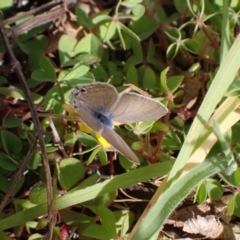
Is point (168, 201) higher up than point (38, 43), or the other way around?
point (38, 43)

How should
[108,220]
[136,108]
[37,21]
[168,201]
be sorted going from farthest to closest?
[37,21], [108,220], [168,201], [136,108]

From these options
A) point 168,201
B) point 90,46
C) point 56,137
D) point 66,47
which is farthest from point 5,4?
point 168,201

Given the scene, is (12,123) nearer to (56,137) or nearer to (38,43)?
(56,137)

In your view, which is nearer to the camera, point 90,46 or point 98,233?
point 98,233

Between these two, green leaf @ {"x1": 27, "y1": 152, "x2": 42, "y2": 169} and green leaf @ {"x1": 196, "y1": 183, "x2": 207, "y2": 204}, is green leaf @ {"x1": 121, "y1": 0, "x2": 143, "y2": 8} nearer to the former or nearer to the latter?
green leaf @ {"x1": 27, "y1": 152, "x2": 42, "y2": 169}

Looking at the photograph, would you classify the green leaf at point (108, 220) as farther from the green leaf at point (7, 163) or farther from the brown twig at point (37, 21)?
the brown twig at point (37, 21)

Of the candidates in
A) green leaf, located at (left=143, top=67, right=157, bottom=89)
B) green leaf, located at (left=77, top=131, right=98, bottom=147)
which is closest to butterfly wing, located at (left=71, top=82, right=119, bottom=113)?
green leaf, located at (left=77, top=131, right=98, bottom=147)

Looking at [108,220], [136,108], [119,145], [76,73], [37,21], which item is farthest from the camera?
[37,21]

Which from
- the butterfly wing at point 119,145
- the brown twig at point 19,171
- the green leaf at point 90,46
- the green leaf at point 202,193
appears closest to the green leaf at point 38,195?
the brown twig at point 19,171

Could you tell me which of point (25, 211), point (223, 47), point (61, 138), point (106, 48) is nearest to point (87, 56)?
point (106, 48)
